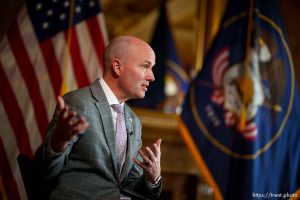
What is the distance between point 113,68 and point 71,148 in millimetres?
431

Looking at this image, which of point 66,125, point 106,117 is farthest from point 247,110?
point 66,125

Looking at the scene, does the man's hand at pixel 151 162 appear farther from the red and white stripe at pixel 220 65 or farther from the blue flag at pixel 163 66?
the blue flag at pixel 163 66

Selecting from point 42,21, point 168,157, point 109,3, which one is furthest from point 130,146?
point 109,3

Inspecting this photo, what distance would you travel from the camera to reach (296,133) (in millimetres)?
4004

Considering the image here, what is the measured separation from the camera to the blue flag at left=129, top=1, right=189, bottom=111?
7253mm

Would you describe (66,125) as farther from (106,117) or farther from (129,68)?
(129,68)

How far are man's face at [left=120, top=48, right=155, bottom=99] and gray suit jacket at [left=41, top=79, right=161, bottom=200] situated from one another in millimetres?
119

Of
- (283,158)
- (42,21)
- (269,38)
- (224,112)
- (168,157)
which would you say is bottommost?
(168,157)

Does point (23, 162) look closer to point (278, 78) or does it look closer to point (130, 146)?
point (130, 146)

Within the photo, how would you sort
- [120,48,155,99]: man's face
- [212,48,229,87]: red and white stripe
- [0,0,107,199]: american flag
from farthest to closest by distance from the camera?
1. [212,48,229,87]: red and white stripe
2. [0,0,107,199]: american flag
3. [120,48,155,99]: man's face

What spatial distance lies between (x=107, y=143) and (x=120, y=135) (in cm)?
10

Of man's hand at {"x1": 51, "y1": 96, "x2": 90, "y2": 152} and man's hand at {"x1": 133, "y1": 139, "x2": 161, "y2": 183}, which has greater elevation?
man's hand at {"x1": 51, "y1": 96, "x2": 90, "y2": 152}

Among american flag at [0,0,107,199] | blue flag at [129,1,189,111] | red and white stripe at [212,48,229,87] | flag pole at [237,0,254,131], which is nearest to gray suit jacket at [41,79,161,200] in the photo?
american flag at [0,0,107,199]

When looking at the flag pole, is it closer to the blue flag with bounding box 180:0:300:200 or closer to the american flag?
the blue flag with bounding box 180:0:300:200
